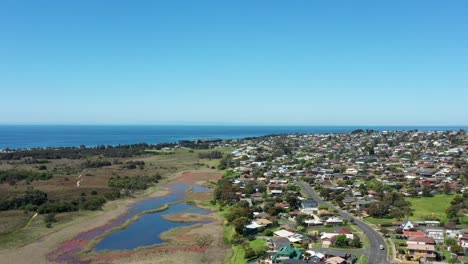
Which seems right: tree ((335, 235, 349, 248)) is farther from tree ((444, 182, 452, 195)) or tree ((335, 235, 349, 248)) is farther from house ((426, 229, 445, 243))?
tree ((444, 182, 452, 195))

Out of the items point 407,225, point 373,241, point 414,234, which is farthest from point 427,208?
point 373,241

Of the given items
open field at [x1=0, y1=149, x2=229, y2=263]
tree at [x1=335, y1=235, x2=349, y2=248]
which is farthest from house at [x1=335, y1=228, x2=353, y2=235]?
open field at [x1=0, y1=149, x2=229, y2=263]

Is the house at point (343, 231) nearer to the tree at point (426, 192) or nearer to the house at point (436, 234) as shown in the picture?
the house at point (436, 234)

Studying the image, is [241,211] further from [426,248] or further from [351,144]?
[351,144]

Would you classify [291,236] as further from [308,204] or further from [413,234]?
[308,204]

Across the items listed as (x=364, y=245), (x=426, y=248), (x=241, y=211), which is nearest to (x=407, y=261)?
(x=426, y=248)

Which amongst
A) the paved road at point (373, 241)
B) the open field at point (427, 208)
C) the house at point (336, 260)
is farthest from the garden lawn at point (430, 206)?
the house at point (336, 260)
